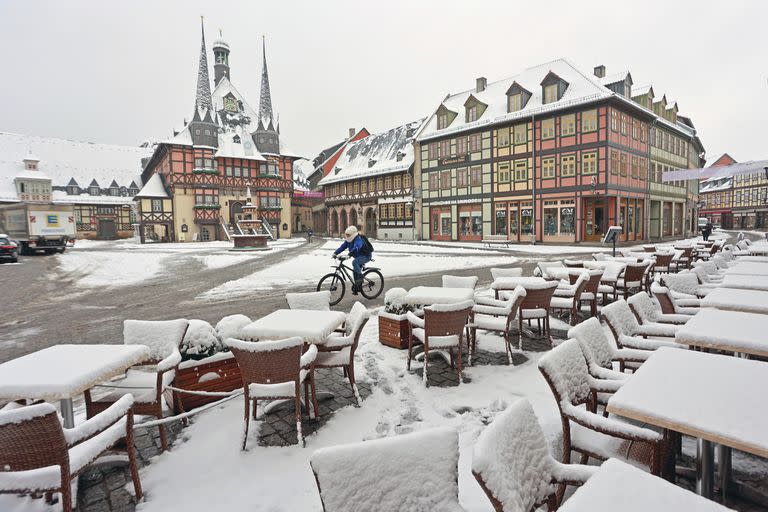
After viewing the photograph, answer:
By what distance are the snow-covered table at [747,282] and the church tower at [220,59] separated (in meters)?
53.1

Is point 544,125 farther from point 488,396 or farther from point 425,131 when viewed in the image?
point 488,396

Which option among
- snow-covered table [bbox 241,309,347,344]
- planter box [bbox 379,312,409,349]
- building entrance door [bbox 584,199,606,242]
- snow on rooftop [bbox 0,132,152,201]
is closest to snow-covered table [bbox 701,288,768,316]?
planter box [bbox 379,312,409,349]

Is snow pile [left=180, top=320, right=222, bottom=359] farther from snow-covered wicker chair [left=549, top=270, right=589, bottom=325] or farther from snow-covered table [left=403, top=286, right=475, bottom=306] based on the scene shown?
snow-covered wicker chair [left=549, top=270, right=589, bottom=325]

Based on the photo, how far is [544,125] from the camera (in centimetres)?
2728

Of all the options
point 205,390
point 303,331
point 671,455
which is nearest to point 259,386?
point 303,331

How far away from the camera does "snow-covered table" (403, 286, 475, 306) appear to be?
5.65 meters

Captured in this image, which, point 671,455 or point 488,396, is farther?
point 488,396

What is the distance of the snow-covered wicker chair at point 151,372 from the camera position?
3.47 m

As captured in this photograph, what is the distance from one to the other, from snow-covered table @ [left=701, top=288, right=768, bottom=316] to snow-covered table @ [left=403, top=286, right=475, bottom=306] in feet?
8.88

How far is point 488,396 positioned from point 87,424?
349 centimetres

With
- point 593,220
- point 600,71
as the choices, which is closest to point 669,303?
point 593,220

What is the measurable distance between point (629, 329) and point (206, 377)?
4342 mm

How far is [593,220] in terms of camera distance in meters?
26.5

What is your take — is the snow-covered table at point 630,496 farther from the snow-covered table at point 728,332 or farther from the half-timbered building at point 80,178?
the half-timbered building at point 80,178
